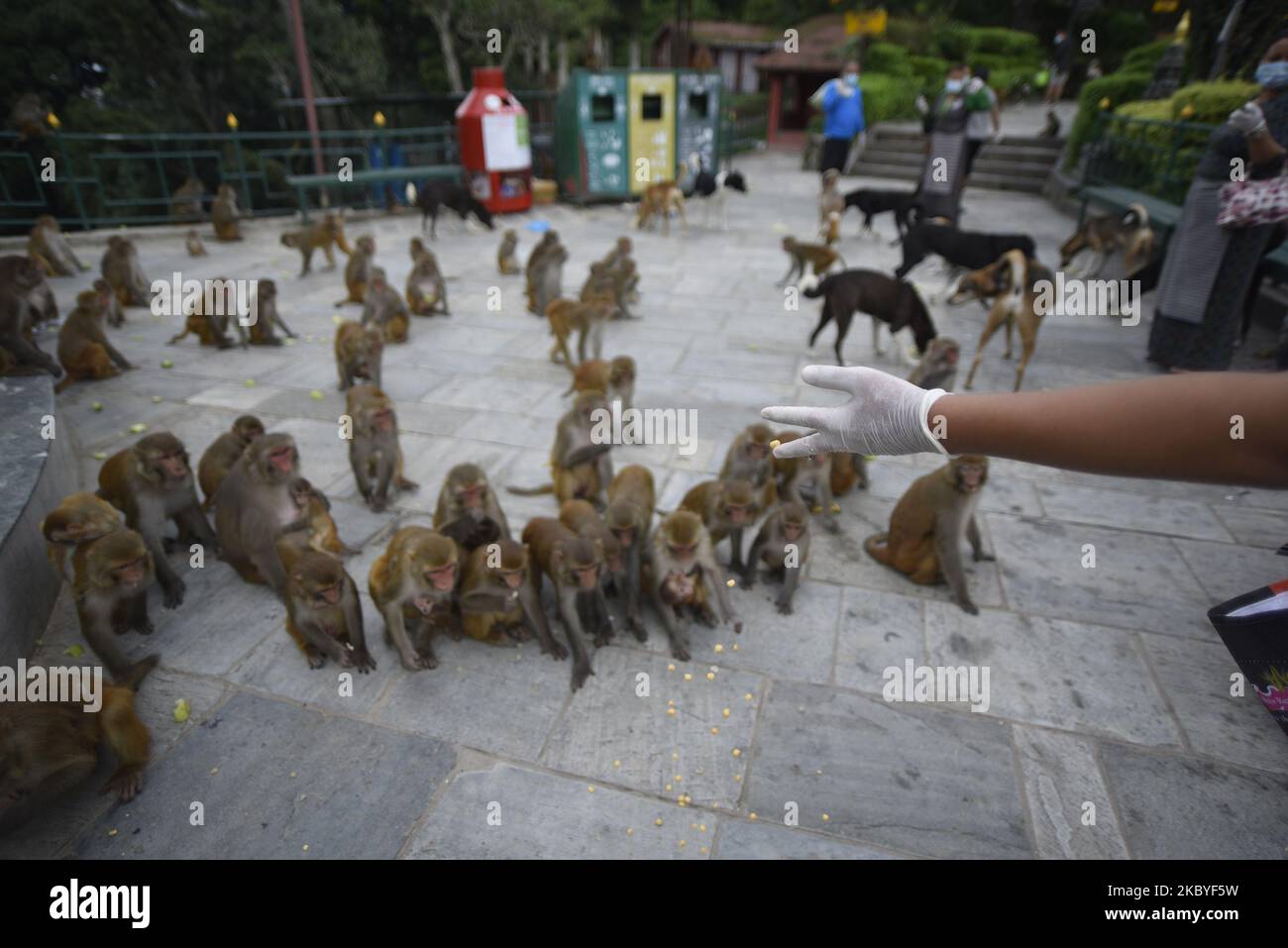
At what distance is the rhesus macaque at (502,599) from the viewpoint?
4.11 meters

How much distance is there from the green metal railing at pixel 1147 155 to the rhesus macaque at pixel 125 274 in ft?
50.8

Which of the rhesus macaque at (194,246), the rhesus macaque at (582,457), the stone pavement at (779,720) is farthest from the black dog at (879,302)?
the rhesus macaque at (194,246)

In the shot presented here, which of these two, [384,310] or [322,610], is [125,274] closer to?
[384,310]

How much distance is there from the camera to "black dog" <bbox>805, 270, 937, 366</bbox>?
8445 millimetres

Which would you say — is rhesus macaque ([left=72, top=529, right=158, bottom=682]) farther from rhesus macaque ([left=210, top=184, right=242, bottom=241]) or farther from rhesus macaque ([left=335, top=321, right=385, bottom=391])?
rhesus macaque ([left=210, top=184, right=242, bottom=241])

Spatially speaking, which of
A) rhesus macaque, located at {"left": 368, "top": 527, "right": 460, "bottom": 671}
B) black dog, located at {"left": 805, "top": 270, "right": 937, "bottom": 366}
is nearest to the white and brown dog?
black dog, located at {"left": 805, "top": 270, "right": 937, "bottom": 366}

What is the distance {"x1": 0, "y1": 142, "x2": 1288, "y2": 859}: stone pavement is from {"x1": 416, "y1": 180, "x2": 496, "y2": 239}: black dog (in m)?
10.0

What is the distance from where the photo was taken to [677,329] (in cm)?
1042

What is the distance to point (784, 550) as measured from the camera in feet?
16.3
